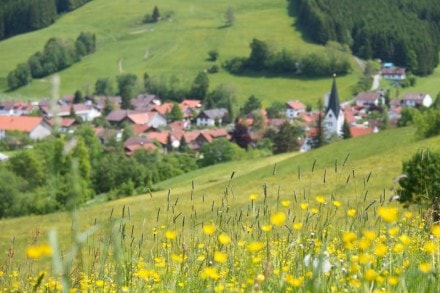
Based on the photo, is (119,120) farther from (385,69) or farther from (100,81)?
(385,69)

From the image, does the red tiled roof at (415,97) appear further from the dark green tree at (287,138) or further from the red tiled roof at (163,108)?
the red tiled roof at (163,108)

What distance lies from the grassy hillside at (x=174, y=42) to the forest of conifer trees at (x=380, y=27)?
594cm

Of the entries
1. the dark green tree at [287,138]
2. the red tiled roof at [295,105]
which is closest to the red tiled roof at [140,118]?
the red tiled roof at [295,105]

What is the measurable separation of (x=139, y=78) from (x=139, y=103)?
291 inches

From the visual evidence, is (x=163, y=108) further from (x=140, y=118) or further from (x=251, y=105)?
(x=251, y=105)

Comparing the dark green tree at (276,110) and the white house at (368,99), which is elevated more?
the white house at (368,99)

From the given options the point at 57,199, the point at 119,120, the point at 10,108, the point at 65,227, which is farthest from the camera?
the point at 10,108

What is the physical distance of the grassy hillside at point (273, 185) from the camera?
83.7ft

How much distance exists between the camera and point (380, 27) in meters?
158

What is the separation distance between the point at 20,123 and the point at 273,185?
84841mm

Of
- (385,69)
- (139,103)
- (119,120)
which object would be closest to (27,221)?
(119,120)

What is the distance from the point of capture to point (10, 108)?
133 m

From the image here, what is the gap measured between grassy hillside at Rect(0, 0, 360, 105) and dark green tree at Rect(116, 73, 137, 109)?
594 centimetres

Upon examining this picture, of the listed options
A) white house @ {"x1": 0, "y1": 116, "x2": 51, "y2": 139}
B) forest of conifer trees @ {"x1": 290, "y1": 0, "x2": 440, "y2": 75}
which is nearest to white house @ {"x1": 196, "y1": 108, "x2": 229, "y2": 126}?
Result: white house @ {"x1": 0, "y1": 116, "x2": 51, "y2": 139}
